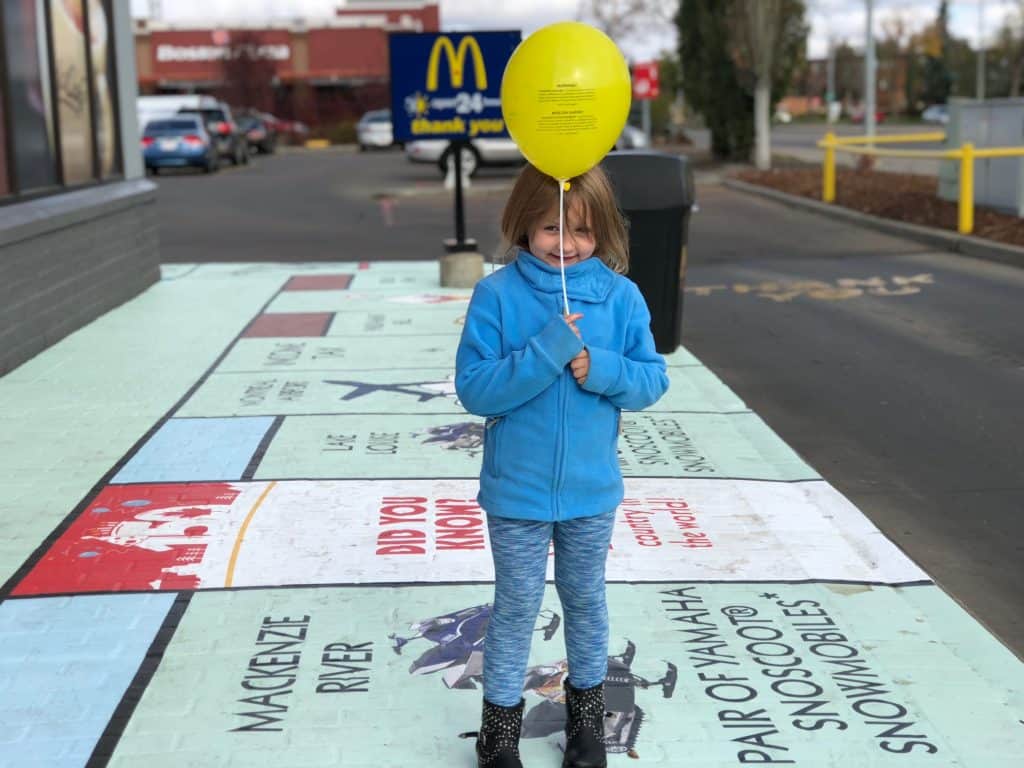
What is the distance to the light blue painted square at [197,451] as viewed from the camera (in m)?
6.30

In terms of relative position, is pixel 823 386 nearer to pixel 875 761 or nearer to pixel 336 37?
pixel 875 761

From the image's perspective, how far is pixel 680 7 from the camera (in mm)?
35125

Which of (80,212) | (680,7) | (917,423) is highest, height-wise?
(680,7)

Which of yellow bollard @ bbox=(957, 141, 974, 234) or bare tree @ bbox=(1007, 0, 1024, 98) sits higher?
bare tree @ bbox=(1007, 0, 1024, 98)

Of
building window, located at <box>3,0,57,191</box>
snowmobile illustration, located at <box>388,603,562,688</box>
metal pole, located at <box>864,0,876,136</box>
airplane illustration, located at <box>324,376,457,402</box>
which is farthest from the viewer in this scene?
metal pole, located at <box>864,0,876,136</box>

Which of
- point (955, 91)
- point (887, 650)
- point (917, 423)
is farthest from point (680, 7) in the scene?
point (955, 91)

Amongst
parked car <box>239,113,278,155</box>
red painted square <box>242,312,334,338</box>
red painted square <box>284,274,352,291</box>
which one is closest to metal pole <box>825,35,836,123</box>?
parked car <box>239,113,278,155</box>

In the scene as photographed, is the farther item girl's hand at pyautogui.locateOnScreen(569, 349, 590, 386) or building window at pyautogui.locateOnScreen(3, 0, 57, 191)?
building window at pyautogui.locateOnScreen(3, 0, 57, 191)

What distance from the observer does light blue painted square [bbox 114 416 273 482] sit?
6305 millimetres

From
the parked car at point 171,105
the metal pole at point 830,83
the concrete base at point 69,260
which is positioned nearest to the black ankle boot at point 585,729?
the concrete base at point 69,260

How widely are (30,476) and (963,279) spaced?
9.47m

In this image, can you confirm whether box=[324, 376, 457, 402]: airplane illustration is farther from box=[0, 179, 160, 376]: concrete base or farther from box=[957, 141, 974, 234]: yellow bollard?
box=[957, 141, 974, 234]: yellow bollard

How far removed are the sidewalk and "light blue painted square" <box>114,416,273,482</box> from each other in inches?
0.8

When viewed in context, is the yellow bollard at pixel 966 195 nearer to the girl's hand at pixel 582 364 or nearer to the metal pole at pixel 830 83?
the girl's hand at pixel 582 364
